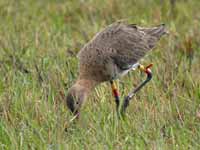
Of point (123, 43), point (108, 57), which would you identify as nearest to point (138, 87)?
point (108, 57)

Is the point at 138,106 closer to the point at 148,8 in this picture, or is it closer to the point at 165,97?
the point at 165,97

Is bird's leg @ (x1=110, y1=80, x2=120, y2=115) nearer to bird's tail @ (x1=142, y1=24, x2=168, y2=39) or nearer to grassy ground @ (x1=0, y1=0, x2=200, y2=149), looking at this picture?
grassy ground @ (x1=0, y1=0, x2=200, y2=149)

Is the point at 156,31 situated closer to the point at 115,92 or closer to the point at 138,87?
the point at 138,87

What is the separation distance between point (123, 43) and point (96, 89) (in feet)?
1.70

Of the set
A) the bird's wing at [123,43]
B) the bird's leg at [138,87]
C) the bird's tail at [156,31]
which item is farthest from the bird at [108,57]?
the bird's tail at [156,31]

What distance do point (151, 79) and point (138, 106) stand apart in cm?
72

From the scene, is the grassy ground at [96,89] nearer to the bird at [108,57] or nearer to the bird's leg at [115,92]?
the bird's leg at [115,92]

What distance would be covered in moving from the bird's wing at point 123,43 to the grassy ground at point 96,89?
0.28 metres

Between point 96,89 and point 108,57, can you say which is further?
point 96,89

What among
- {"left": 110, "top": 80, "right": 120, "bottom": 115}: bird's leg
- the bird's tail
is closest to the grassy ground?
{"left": 110, "top": 80, "right": 120, "bottom": 115}: bird's leg

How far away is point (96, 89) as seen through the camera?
8125mm

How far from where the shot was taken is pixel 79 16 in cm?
1109

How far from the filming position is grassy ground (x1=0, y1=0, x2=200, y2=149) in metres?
6.63

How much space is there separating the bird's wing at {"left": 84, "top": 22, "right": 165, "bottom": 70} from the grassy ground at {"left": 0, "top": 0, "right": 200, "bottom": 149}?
0.28 meters
